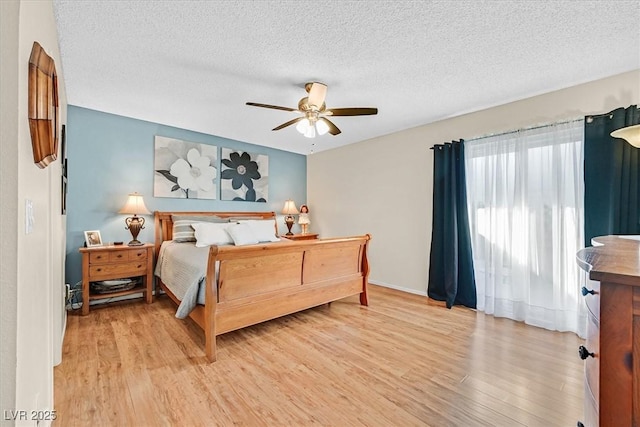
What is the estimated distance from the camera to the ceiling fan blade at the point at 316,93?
99.1 inches

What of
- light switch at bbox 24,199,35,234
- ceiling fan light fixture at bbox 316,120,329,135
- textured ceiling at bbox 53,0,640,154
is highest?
textured ceiling at bbox 53,0,640,154

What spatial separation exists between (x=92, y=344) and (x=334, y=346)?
210cm

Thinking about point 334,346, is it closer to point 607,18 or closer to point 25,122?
point 25,122

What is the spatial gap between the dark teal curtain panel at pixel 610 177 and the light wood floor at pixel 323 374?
1.11m

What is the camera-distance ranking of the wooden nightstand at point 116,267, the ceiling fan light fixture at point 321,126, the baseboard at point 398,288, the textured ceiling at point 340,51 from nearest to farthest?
the textured ceiling at point 340,51
the ceiling fan light fixture at point 321,126
the wooden nightstand at point 116,267
the baseboard at point 398,288

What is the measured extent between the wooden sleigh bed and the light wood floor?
0.82ft

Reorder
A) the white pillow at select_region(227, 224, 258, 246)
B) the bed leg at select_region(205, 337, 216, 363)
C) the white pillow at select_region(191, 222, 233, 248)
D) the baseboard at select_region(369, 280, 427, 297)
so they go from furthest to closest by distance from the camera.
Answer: the baseboard at select_region(369, 280, 427, 297)
the white pillow at select_region(227, 224, 258, 246)
the white pillow at select_region(191, 222, 233, 248)
the bed leg at select_region(205, 337, 216, 363)

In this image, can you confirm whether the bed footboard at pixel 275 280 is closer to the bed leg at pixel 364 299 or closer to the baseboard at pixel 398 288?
the bed leg at pixel 364 299

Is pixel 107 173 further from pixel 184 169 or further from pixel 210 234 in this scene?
pixel 210 234

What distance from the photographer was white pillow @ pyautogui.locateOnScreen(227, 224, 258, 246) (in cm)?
370

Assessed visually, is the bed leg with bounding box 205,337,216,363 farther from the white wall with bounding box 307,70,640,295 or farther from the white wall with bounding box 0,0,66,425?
the white wall with bounding box 307,70,640,295

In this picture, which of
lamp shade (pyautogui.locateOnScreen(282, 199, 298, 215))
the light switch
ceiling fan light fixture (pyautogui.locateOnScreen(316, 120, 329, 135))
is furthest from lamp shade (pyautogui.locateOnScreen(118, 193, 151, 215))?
the light switch

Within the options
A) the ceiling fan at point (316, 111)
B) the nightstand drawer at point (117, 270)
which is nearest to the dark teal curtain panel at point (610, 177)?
the ceiling fan at point (316, 111)

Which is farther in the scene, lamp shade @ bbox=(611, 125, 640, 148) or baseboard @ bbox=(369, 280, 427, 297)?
baseboard @ bbox=(369, 280, 427, 297)
